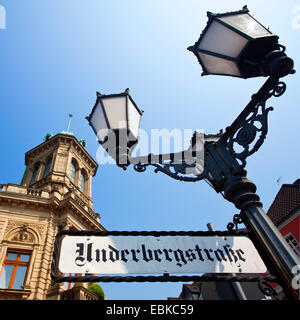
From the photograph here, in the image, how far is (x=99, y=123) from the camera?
3.42 m

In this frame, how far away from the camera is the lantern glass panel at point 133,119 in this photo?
335 centimetres

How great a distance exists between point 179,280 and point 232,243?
59 centimetres

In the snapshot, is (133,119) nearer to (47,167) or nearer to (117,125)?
(117,125)

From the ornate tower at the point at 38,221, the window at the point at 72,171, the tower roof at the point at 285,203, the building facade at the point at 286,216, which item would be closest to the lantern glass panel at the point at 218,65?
the building facade at the point at 286,216

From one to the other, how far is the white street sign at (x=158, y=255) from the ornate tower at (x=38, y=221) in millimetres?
12915

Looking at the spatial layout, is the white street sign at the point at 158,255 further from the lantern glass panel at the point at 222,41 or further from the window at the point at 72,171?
the window at the point at 72,171

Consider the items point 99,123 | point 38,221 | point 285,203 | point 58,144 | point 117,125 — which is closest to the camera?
point 117,125

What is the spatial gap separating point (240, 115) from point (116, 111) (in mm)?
1612

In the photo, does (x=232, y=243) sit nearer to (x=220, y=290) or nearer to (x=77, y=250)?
(x=220, y=290)

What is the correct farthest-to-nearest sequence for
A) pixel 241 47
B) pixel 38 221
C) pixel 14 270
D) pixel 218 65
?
1. pixel 38 221
2. pixel 14 270
3. pixel 218 65
4. pixel 241 47

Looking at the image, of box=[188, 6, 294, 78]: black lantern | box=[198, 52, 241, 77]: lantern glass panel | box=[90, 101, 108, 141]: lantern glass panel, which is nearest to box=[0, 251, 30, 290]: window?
box=[90, 101, 108, 141]: lantern glass panel

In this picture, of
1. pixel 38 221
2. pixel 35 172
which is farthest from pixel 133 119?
pixel 35 172

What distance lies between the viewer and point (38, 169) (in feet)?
73.6
